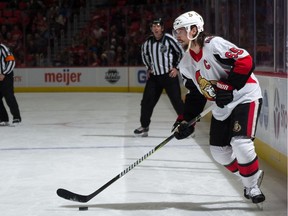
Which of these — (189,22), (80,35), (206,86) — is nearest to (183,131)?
(206,86)

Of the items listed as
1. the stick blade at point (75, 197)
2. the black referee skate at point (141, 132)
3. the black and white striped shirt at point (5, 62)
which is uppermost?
the black and white striped shirt at point (5, 62)

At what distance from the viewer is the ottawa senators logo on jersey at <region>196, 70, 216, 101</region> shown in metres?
3.19

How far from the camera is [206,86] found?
10.5 ft

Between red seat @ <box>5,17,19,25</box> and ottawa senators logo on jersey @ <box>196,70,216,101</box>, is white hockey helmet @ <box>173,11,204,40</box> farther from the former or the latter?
red seat @ <box>5,17,19,25</box>

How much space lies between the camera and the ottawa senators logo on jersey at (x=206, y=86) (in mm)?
3186

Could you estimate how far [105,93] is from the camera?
1448 centimetres

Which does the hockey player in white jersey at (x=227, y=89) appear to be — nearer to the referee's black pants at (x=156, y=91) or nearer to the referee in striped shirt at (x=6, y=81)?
the referee's black pants at (x=156, y=91)

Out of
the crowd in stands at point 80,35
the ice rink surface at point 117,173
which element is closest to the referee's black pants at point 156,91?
the ice rink surface at point 117,173

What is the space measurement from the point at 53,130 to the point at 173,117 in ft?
6.90

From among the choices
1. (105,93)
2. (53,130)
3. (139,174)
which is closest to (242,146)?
(139,174)

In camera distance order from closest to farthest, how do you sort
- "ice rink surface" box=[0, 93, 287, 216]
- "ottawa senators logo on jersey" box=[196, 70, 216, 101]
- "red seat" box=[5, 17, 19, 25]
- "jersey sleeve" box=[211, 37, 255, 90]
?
"jersey sleeve" box=[211, 37, 255, 90], "ottawa senators logo on jersey" box=[196, 70, 216, 101], "ice rink surface" box=[0, 93, 287, 216], "red seat" box=[5, 17, 19, 25]

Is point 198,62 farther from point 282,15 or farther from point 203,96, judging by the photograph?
point 282,15

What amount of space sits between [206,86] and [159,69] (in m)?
3.26

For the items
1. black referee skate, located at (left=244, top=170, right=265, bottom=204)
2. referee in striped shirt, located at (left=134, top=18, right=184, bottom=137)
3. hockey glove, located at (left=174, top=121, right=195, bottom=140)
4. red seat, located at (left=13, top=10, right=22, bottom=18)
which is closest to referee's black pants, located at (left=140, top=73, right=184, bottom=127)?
referee in striped shirt, located at (left=134, top=18, right=184, bottom=137)
